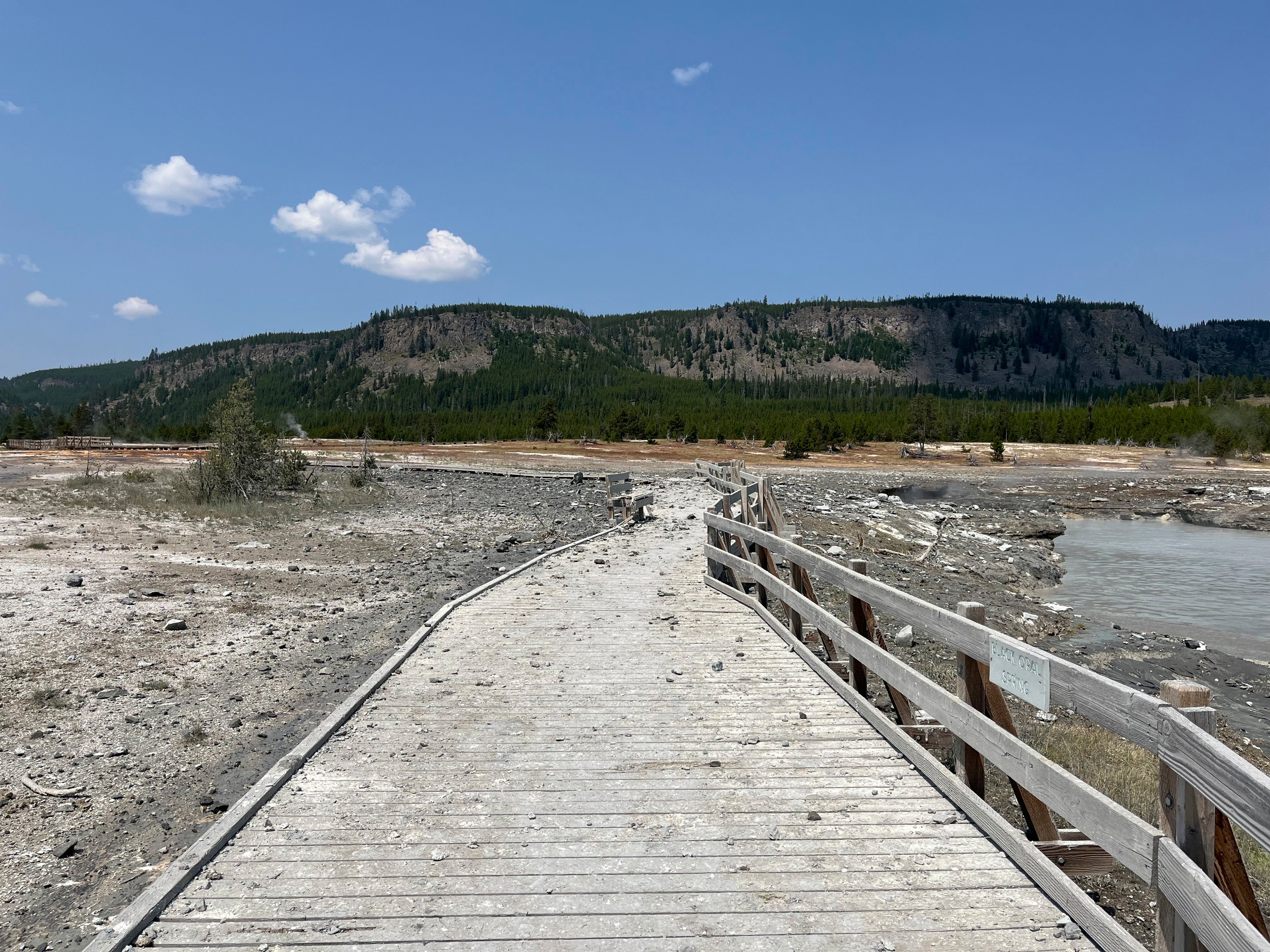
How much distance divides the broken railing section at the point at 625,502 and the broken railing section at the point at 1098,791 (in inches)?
591

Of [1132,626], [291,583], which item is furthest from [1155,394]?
[291,583]

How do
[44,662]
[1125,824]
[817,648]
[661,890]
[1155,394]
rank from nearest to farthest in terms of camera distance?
[1125,824] → [661,890] → [44,662] → [817,648] → [1155,394]

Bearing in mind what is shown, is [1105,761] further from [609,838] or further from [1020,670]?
[609,838]

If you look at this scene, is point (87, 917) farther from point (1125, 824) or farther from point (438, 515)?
point (438, 515)

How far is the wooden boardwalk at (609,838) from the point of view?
3.43 metres

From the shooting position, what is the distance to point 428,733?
5922 millimetres

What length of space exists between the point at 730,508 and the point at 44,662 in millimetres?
9989

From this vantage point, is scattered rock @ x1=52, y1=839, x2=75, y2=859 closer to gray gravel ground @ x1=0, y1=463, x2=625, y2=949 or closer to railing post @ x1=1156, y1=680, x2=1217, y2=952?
gray gravel ground @ x1=0, y1=463, x2=625, y2=949

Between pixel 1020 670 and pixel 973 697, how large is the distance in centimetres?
84

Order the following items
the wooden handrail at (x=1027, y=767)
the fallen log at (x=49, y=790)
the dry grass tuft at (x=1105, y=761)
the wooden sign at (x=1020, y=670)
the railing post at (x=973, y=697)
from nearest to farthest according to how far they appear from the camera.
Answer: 1. the wooden handrail at (x=1027, y=767)
2. the wooden sign at (x=1020, y=670)
3. the railing post at (x=973, y=697)
4. the fallen log at (x=49, y=790)
5. the dry grass tuft at (x=1105, y=761)

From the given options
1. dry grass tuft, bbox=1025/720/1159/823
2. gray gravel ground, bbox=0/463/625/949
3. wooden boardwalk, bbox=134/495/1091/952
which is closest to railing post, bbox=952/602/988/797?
wooden boardwalk, bbox=134/495/1091/952

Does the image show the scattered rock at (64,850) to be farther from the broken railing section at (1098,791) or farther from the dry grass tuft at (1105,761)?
the dry grass tuft at (1105,761)

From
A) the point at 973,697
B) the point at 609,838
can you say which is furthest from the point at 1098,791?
the point at 609,838

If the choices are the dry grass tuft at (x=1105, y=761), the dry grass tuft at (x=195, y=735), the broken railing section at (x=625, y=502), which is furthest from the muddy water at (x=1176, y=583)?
the dry grass tuft at (x=195, y=735)
